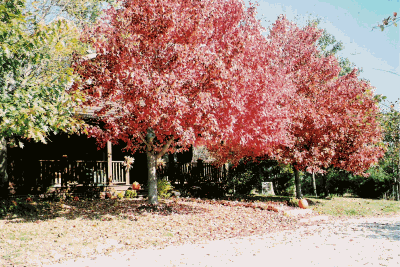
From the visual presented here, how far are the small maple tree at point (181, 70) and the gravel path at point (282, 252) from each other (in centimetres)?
330

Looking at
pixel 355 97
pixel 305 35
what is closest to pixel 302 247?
pixel 355 97

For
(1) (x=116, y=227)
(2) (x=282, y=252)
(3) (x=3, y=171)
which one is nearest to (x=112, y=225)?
(1) (x=116, y=227)

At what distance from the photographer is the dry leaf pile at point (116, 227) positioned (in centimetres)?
723

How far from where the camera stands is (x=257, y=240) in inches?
332

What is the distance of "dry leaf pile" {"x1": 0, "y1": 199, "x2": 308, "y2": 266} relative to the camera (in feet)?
23.7

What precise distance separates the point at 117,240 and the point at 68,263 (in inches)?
71.3

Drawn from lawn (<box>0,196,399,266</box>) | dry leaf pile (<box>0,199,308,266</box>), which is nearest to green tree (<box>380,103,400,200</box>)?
lawn (<box>0,196,399,266</box>)

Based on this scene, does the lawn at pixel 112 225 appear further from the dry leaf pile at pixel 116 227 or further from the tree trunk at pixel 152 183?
the tree trunk at pixel 152 183

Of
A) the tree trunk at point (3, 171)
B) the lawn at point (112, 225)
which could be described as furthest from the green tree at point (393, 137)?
the tree trunk at point (3, 171)

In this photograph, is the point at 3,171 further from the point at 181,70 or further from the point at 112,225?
the point at 181,70

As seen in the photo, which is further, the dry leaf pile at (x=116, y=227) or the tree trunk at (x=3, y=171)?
the tree trunk at (x=3, y=171)

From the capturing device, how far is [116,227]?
9.24 m

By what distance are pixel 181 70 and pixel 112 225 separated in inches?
189

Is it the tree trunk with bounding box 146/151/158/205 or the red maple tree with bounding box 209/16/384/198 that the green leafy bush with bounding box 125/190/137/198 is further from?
the red maple tree with bounding box 209/16/384/198
